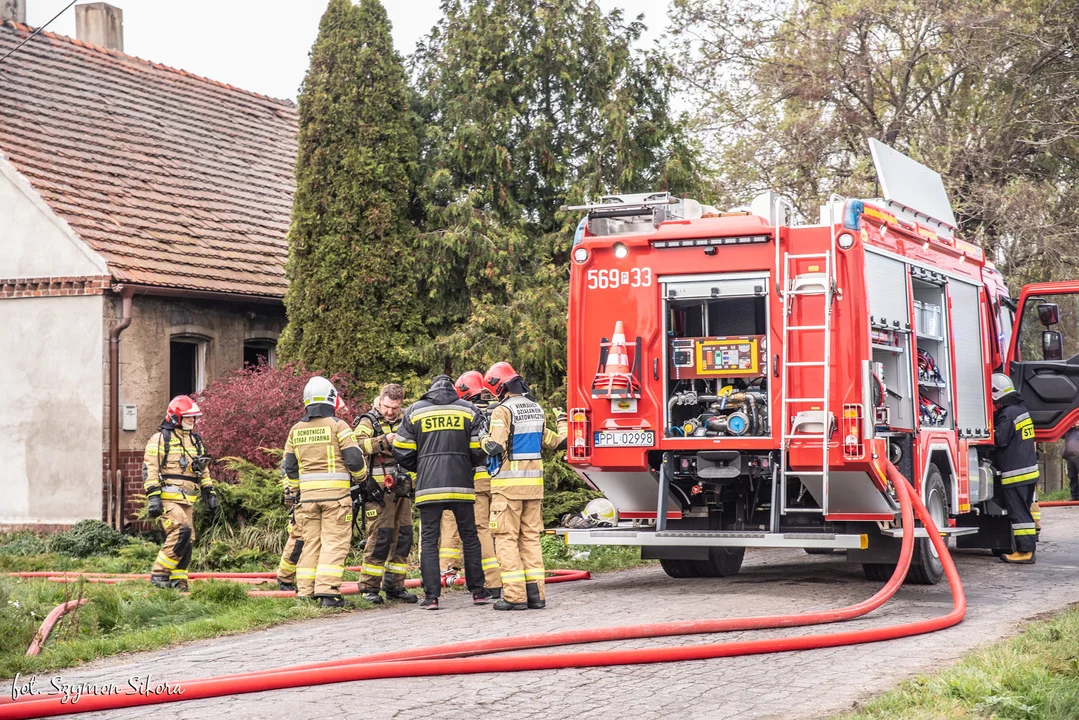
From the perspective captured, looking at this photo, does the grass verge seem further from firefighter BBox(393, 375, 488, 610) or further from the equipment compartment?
firefighter BBox(393, 375, 488, 610)

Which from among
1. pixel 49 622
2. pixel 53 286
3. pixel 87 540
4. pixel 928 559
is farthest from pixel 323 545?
pixel 53 286

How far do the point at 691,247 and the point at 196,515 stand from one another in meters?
6.71

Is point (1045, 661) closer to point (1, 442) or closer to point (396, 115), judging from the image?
point (396, 115)

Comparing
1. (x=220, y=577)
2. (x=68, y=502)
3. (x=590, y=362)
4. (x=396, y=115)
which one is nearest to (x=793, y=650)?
(x=590, y=362)

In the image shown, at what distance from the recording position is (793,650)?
7805 mm

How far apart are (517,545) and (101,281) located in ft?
27.9

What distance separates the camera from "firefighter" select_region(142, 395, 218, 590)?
11.5 metres

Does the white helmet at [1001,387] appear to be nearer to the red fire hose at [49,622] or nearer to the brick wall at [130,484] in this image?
the red fire hose at [49,622]

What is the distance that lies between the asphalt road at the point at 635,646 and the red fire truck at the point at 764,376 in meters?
0.48

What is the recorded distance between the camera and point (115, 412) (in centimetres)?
1631

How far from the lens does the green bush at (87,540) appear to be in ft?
50.0

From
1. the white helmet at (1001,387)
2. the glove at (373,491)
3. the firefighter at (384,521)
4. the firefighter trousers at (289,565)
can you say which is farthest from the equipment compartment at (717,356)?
the white helmet at (1001,387)

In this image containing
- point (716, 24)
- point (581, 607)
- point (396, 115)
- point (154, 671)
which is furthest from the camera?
point (716, 24)

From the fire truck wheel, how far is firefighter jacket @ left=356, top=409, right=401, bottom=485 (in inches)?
175
